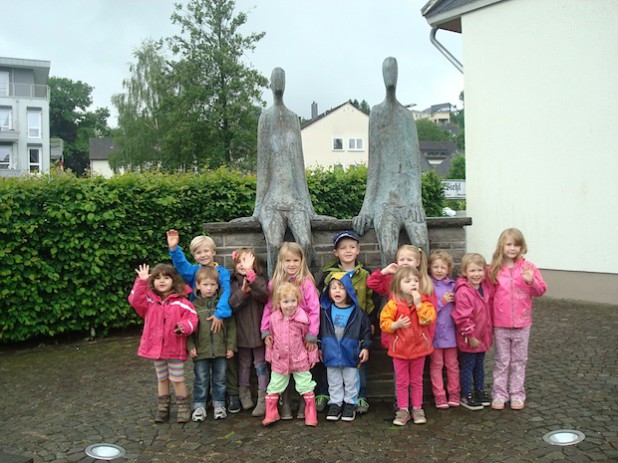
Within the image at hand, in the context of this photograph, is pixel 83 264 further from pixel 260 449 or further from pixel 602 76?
pixel 602 76

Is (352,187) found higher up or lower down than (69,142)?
lower down

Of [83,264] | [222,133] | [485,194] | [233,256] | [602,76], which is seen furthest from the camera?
[222,133]

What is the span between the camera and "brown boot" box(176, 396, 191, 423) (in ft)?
15.9

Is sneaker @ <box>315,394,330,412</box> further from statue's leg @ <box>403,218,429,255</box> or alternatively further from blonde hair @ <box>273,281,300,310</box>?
statue's leg @ <box>403,218,429,255</box>

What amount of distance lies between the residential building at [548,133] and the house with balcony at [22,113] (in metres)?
34.6

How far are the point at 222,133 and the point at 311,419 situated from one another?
20.1m

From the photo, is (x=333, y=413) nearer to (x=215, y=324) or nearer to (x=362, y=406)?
(x=362, y=406)

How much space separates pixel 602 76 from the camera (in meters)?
9.93

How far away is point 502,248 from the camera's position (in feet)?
16.2

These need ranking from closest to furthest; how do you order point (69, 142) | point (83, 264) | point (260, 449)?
point (260, 449)
point (83, 264)
point (69, 142)

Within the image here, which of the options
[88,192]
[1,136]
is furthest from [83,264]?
[1,136]

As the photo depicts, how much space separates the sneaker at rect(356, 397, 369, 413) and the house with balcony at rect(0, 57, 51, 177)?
128 feet

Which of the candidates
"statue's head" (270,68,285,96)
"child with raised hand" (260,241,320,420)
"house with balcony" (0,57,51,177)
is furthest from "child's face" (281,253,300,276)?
"house with balcony" (0,57,51,177)

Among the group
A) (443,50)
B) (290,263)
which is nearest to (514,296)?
(290,263)
